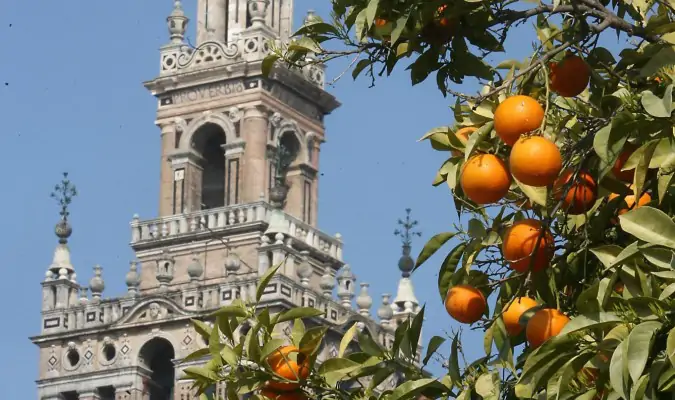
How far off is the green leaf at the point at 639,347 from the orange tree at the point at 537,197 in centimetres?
12

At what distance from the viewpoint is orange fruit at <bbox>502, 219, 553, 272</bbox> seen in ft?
46.7

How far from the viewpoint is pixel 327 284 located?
2992 inches

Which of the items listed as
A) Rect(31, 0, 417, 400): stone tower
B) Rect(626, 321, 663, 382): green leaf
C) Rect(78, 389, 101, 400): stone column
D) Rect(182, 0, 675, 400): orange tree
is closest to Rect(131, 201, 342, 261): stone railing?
Rect(31, 0, 417, 400): stone tower

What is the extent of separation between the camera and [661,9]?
51.8ft

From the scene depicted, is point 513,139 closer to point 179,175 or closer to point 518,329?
point 518,329

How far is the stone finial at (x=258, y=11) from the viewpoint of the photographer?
77188mm

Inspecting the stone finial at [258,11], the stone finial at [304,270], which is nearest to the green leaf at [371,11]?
the stone finial at [304,270]

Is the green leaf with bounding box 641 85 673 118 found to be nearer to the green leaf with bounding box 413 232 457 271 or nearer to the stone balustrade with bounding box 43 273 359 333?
the green leaf with bounding box 413 232 457 271

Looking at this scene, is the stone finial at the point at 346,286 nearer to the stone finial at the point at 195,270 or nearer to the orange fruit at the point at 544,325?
the stone finial at the point at 195,270

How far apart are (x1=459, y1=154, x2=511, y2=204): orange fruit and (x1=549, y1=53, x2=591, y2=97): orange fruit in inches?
36.3

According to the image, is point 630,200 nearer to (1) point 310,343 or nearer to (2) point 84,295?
(1) point 310,343

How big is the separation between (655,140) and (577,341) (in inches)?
56.8

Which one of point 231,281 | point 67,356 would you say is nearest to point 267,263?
point 231,281

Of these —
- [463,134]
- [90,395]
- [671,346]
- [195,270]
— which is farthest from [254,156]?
[671,346]
